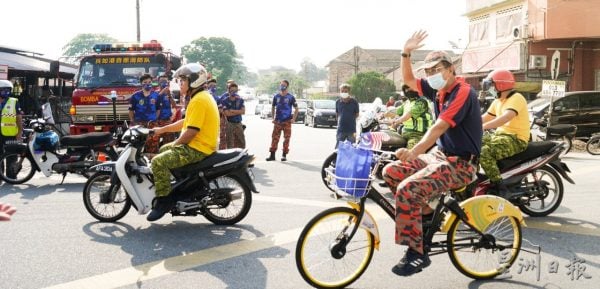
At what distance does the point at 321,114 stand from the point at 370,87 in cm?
3232

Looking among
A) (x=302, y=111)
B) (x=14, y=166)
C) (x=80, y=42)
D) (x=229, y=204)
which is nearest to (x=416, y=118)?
(x=229, y=204)

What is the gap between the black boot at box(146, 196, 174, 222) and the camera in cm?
627

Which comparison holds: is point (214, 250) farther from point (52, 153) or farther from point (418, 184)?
point (52, 153)

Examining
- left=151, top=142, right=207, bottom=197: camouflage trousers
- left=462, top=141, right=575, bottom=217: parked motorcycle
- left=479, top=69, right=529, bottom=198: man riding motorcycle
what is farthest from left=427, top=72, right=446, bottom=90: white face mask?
left=151, top=142, right=207, bottom=197: camouflage trousers

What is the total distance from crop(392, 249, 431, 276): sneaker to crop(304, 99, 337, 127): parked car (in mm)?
26249

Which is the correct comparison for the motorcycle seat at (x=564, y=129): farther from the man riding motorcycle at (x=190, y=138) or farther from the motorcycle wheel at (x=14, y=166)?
the motorcycle wheel at (x=14, y=166)

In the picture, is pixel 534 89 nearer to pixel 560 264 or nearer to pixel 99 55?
pixel 99 55

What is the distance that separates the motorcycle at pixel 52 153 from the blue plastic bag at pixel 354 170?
6.58 m

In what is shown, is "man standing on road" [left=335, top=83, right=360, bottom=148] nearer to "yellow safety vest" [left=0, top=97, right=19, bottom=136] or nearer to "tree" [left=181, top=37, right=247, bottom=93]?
"yellow safety vest" [left=0, top=97, right=19, bottom=136]

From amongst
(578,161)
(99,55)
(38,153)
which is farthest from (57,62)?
(578,161)

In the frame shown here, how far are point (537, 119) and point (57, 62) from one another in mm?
12212

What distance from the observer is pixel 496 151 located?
679 centimetres

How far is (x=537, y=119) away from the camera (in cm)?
1603

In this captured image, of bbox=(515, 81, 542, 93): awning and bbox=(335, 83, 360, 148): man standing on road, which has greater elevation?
bbox=(515, 81, 542, 93): awning
